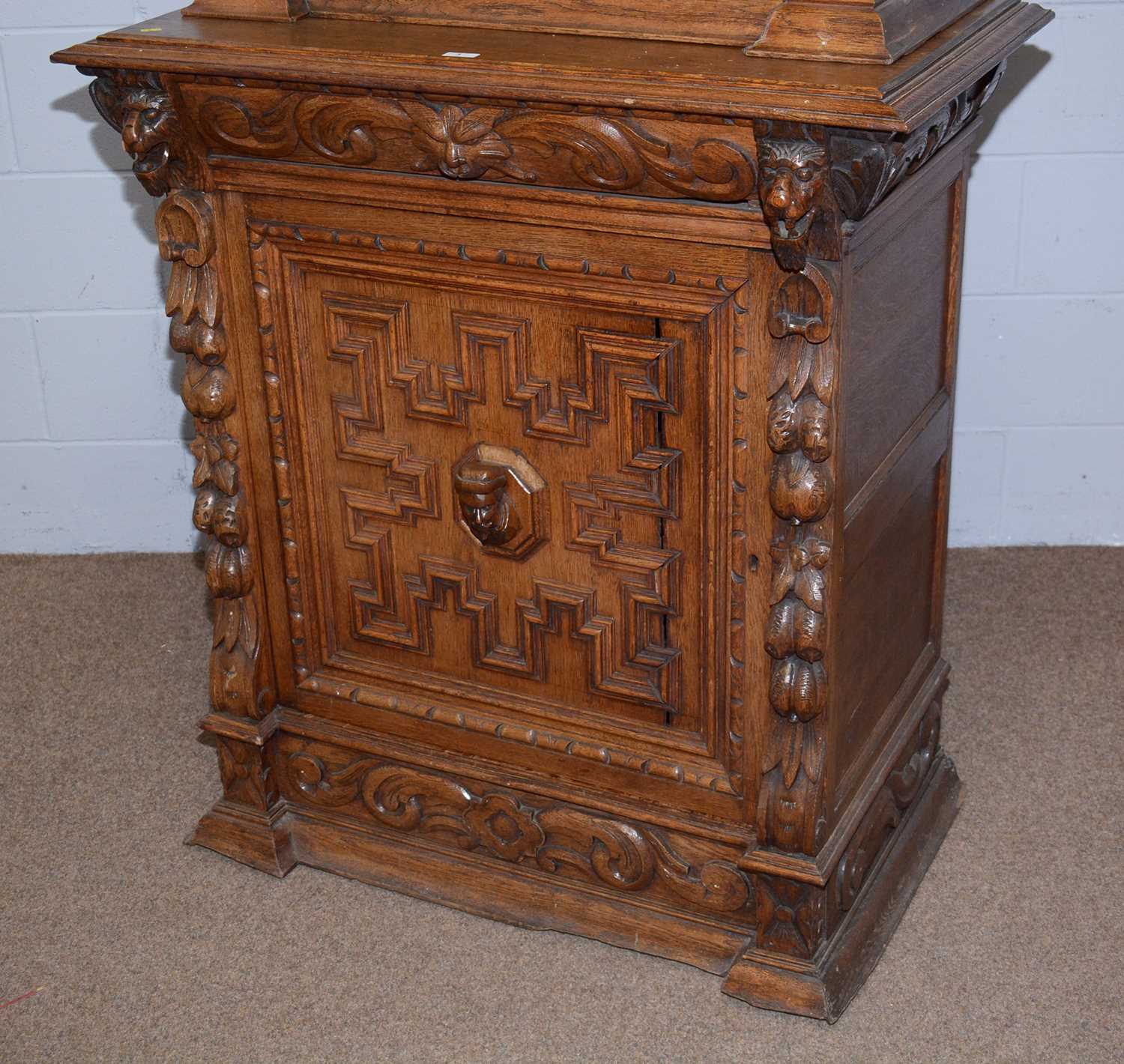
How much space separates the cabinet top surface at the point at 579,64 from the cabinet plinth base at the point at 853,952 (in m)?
1.03

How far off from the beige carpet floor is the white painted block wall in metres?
0.49

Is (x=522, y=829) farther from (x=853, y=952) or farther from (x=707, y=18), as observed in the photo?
(x=707, y=18)

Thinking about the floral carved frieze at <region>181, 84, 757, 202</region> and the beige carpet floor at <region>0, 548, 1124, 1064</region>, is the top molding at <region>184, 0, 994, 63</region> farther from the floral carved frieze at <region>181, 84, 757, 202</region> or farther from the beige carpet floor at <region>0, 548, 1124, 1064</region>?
the beige carpet floor at <region>0, 548, 1124, 1064</region>

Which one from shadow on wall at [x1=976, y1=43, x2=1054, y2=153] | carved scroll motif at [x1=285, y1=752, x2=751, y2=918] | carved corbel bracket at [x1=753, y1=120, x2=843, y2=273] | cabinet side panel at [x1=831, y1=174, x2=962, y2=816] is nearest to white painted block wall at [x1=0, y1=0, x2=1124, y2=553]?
shadow on wall at [x1=976, y1=43, x2=1054, y2=153]

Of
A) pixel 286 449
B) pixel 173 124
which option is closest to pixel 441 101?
pixel 173 124

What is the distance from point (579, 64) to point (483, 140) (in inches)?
5.3

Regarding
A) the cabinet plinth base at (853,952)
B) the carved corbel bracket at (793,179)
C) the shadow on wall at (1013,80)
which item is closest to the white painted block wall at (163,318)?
the shadow on wall at (1013,80)

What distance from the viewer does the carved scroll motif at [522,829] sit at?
78.7 inches

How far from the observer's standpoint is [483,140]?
5.68 ft

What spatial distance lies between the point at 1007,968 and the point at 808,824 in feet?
1.23

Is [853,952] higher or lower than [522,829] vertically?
lower

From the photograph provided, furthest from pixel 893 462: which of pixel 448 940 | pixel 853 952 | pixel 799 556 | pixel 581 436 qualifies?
pixel 448 940

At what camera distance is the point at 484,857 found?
215 centimetres

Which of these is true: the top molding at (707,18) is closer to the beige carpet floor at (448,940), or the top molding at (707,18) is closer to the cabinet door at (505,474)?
the cabinet door at (505,474)
